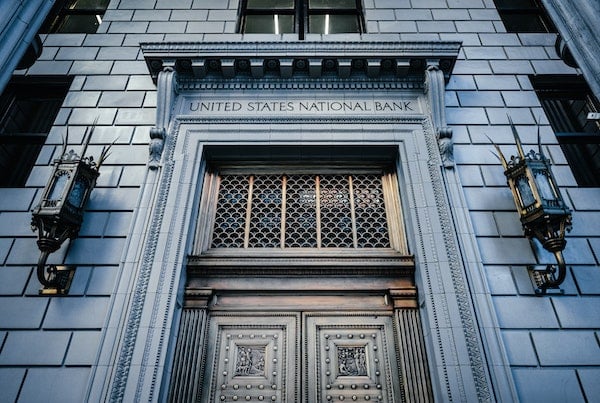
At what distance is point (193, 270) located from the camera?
5.99m

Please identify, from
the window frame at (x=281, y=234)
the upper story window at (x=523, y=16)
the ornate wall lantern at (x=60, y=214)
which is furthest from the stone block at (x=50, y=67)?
the upper story window at (x=523, y=16)

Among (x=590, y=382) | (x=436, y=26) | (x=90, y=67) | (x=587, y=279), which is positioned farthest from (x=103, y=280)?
(x=436, y=26)

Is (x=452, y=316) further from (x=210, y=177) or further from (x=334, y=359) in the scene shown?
(x=210, y=177)

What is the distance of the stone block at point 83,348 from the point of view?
5008mm

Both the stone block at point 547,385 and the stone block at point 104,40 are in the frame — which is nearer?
the stone block at point 547,385

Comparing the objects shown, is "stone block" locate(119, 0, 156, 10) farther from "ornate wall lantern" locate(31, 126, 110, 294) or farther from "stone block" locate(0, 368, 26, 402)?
"stone block" locate(0, 368, 26, 402)

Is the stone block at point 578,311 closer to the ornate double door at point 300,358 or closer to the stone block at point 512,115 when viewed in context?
the ornate double door at point 300,358

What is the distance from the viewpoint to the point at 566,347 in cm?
509

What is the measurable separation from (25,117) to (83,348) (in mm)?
5326

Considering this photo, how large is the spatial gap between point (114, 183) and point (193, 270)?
2.03 m

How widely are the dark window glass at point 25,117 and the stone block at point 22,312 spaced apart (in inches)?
102

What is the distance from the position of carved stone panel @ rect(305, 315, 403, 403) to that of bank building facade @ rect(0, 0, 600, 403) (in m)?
0.03

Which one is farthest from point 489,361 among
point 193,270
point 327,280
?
point 193,270

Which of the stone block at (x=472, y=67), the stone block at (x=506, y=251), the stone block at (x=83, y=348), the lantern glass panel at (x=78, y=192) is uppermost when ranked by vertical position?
the stone block at (x=472, y=67)
